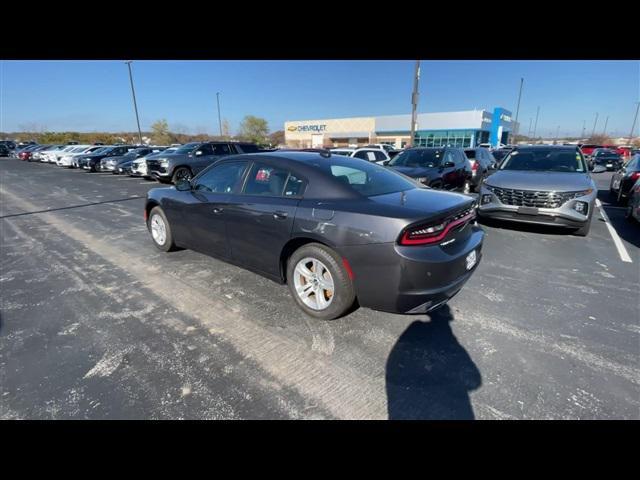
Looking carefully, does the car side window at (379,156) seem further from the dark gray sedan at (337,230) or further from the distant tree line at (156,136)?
the distant tree line at (156,136)

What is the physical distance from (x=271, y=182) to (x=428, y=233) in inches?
70.7

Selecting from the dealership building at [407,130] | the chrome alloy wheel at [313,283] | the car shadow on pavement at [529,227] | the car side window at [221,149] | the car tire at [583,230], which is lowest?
the car shadow on pavement at [529,227]

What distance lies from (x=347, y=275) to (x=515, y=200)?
15.0ft

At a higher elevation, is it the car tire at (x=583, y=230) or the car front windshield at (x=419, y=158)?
the car front windshield at (x=419, y=158)

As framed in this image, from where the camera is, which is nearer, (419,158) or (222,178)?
(222,178)

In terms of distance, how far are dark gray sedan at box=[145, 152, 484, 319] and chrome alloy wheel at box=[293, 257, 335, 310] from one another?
10 millimetres

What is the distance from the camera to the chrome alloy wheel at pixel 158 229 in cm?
501

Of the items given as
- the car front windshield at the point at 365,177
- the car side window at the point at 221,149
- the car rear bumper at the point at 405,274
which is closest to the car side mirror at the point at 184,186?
the car front windshield at the point at 365,177

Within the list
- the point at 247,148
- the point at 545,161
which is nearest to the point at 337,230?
the point at 545,161

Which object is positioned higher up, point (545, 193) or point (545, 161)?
point (545, 161)

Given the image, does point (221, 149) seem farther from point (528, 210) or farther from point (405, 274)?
point (405, 274)

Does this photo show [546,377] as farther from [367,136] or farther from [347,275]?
[367,136]

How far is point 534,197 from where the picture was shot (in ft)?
18.6

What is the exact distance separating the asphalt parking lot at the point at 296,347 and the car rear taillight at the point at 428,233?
90 cm
